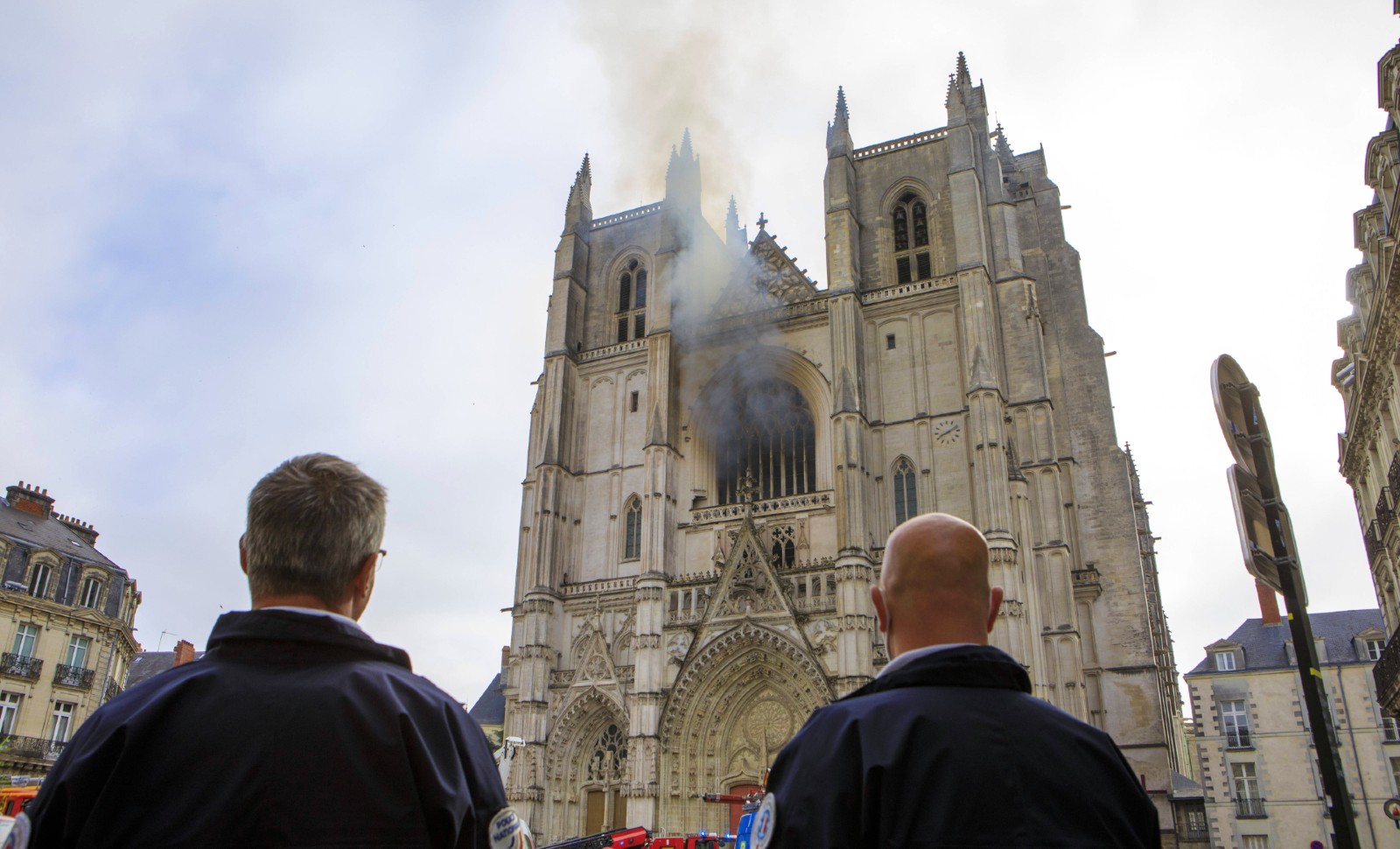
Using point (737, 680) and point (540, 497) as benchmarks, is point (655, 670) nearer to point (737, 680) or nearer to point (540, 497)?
point (737, 680)

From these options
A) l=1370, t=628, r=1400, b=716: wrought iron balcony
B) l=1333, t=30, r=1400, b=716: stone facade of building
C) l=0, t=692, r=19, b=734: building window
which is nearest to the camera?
l=1333, t=30, r=1400, b=716: stone facade of building

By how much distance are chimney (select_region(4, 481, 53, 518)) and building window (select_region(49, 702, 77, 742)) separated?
18.6ft

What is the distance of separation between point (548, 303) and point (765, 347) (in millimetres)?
7401

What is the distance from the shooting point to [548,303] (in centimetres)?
2994

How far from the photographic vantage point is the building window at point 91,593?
83.6ft

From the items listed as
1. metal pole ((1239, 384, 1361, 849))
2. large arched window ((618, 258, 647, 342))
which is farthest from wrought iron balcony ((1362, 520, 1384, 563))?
large arched window ((618, 258, 647, 342))

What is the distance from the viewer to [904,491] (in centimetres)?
2391

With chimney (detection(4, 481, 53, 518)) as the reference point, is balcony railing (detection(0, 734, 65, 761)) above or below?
below

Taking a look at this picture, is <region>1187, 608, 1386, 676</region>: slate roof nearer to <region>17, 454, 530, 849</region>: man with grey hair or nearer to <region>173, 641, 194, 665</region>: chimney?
<region>173, 641, 194, 665</region>: chimney

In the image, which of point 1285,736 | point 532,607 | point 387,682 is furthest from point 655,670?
point 1285,736

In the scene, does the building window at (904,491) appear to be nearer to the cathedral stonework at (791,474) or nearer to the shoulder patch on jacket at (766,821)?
the cathedral stonework at (791,474)

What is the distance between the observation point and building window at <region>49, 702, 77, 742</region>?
23875 millimetres

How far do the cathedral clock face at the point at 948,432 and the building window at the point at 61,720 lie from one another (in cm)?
2269

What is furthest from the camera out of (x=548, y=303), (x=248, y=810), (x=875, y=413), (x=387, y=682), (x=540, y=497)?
(x=548, y=303)
